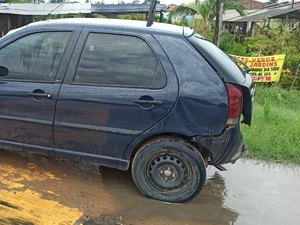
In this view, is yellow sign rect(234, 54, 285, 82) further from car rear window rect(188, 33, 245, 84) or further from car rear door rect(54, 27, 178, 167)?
car rear door rect(54, 27, 178, 167)

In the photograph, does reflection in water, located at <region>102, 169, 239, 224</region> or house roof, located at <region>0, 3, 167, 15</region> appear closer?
reflection in water, located at <region>102, 169, 239, 224</region>

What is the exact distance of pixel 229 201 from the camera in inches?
161

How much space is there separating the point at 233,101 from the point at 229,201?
113 centimetres

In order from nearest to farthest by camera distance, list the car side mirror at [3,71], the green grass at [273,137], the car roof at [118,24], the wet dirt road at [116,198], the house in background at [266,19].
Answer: the wet dirt road at [116,198] < the car roof at [118,24] < the car side mirror at [3,71] < the green grass at [273,137] < the house in background at [266,19]

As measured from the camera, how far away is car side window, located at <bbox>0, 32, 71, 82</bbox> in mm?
3982

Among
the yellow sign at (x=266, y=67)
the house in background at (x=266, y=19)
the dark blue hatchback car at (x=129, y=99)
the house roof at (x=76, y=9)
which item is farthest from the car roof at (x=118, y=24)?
the house in background at (x=266, y=19)

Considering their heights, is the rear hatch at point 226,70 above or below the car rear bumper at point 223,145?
above

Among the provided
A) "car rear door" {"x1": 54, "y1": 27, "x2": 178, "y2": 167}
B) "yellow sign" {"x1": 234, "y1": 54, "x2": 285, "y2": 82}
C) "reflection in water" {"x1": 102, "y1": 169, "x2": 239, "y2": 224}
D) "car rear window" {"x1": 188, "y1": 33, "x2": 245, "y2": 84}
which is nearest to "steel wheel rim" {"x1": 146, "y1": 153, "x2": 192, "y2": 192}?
"reflection in water" {"x1": 102, "y1": 169, "x2": 239, "y2": 224}

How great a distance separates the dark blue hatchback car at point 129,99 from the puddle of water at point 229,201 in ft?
0.62

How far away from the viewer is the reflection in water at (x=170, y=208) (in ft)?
12.0

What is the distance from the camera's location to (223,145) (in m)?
3.81

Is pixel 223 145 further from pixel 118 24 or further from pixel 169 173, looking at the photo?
pixel 118 24

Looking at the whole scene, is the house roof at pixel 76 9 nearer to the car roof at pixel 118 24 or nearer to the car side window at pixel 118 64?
the car roof at pixel 118 24

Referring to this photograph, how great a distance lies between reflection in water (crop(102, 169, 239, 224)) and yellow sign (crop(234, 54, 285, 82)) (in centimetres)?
861
